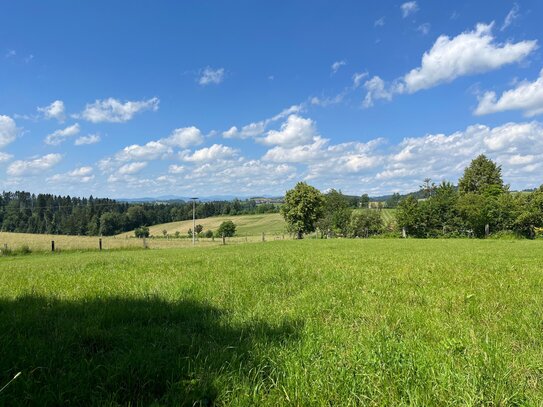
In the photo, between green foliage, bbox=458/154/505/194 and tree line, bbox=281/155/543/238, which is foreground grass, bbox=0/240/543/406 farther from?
green foliage, bbox=458/154/505/194

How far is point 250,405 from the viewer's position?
294cm

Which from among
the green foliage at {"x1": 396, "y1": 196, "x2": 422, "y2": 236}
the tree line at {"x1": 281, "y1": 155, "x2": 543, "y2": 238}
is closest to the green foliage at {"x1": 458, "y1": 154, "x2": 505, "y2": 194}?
the tree line at {"x1": 281, "y1": 155, "x2": 543, "y2": 238}

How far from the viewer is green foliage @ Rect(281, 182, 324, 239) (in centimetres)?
8444

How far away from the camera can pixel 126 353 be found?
3904 millimetres

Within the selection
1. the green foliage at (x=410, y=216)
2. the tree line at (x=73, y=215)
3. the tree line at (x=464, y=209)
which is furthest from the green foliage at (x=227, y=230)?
the green foliage at (x=410, y=216)

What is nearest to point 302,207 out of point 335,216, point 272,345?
point 335,216

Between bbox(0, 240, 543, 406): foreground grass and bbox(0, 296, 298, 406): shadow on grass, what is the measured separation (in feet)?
0.05

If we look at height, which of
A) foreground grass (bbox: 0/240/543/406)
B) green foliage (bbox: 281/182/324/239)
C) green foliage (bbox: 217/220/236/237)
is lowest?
green foliage (bbox: 217/220/236/237)

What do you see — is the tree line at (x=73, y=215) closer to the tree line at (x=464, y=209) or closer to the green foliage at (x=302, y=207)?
the green foliage at (x=302, y=207)

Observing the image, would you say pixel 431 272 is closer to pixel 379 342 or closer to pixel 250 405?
pixel 379 342

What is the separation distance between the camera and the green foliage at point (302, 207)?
8444 cm

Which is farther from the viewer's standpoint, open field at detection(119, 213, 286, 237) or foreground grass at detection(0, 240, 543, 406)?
open field at detection(119, 213, 286, 237)

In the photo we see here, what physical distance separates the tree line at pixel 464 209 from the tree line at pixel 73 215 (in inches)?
3247

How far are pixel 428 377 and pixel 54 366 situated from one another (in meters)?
3.69
